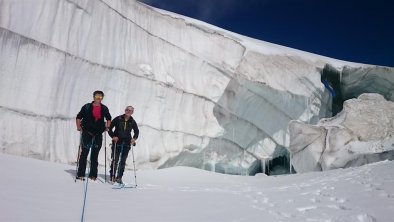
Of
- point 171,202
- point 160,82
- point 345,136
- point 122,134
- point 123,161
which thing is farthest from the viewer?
point 345,136

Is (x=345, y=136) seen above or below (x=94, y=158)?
above

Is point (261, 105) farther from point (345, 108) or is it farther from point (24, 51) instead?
point (24, 51)

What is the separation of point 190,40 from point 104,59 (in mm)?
4025

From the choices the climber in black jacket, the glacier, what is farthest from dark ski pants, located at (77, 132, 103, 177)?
the glacier

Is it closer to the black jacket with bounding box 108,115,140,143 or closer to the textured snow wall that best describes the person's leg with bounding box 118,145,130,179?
the black jacket with bounding box 108,115,140,143

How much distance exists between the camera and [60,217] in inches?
124

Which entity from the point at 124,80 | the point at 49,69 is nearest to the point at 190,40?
the point at 124,80

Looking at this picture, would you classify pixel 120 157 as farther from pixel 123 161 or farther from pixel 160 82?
pixel 160 82

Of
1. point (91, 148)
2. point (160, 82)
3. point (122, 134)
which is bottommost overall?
point (91, 148)

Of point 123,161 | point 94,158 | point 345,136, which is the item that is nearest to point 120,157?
point 123,161

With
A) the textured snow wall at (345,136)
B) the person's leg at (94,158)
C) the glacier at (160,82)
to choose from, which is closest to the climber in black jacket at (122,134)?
the person's leg at (94,158)

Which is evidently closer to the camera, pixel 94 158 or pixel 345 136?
pixel 94 158

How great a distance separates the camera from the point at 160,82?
10938 millimetres

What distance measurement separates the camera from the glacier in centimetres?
712
